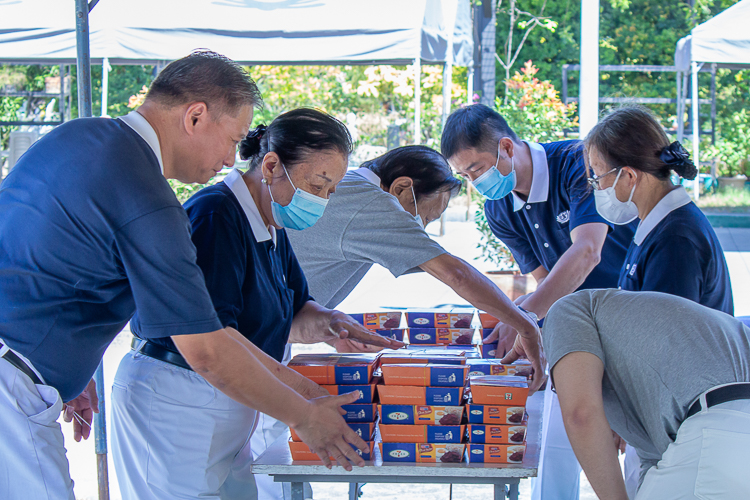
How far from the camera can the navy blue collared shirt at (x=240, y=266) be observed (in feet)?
5.87

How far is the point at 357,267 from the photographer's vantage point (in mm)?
2787

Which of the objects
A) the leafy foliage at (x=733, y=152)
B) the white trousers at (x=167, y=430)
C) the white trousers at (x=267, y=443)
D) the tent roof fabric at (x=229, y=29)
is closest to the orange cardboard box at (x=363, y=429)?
the white trousers at (x=167, y=430)

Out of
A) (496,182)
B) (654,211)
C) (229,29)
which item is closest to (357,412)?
(654,211)

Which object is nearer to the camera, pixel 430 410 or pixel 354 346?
pixel 430 410

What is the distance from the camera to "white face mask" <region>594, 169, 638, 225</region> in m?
2.25

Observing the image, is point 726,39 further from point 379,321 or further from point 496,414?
point 496,414

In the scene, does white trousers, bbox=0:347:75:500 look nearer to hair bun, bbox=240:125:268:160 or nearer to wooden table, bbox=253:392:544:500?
wooden table, bbox=253:392:544:500

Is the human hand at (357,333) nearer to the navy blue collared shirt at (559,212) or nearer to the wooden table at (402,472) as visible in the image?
the wooden table at (402,472)

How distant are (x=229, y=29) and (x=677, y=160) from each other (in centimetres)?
540

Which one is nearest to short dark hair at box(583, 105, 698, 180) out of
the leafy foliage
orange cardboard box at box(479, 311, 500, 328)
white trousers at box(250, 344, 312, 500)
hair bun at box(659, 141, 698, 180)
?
hair bun at box(659, 141, 698, 180)

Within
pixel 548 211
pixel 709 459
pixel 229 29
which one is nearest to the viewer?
pixel 709 459

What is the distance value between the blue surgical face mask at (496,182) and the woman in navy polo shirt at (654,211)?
26.2 inches

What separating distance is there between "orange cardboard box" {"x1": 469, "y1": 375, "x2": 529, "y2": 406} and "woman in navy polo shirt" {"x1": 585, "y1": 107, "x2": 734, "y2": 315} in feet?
1.57

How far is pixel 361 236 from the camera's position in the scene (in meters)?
2.46
